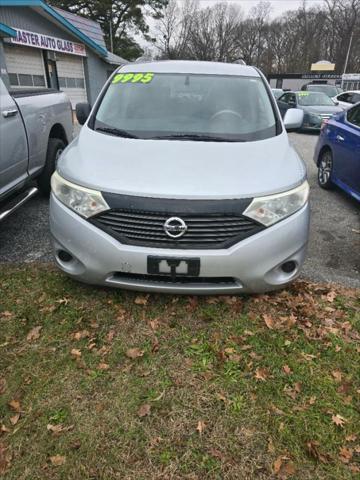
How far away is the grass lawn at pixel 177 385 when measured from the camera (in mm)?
1873

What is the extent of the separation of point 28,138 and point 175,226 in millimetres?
2671

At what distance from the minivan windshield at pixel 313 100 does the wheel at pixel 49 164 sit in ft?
35.9

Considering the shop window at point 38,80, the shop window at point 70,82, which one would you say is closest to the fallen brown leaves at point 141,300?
the shop window at point 38,80

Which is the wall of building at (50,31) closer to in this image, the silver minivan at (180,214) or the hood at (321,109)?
the hood at (321,109)

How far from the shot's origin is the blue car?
501cm

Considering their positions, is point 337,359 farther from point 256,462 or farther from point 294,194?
point 294,194

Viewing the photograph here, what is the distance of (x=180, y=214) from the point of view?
2410 mm

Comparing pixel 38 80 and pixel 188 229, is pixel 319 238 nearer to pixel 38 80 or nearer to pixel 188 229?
pixel 188 229

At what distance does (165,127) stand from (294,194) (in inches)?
51.3

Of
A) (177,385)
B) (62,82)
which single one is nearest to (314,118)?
(62,82)

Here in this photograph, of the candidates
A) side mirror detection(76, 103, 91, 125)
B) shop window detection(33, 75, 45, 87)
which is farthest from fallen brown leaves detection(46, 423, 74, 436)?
shop window detection(33, 75, 45, 87)

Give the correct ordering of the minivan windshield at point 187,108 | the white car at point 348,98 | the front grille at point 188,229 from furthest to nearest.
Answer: the white car at point 348,98 → the minivan windshield at point 187,108 → the front grille at point 188,229

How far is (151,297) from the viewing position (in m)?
3.00

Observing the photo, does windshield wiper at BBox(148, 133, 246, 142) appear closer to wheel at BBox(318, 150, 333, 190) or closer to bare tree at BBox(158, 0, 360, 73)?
wheel at BBox(318, 150, 333, 190)
